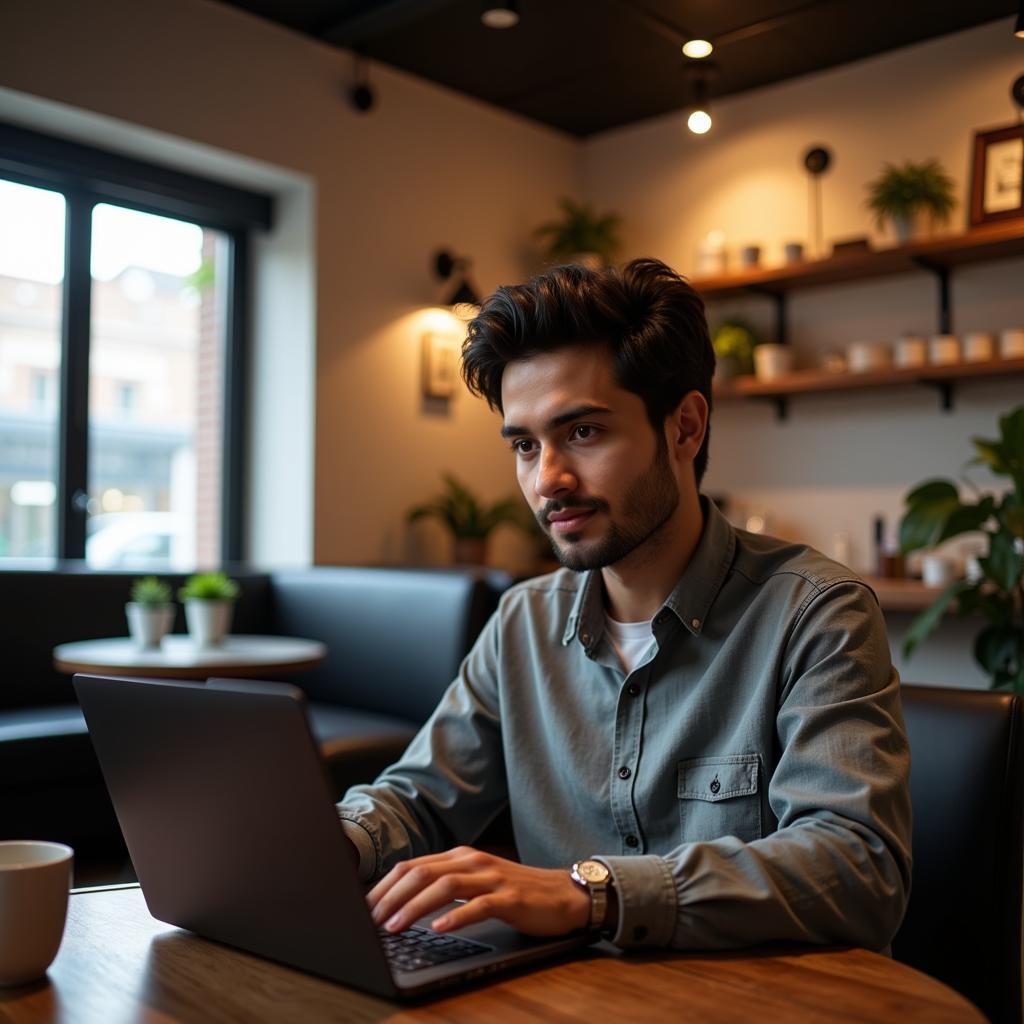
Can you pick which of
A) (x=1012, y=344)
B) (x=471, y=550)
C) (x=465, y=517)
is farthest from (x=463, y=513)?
(x=1012, y=344)

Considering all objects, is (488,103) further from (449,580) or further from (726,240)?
(449,580)

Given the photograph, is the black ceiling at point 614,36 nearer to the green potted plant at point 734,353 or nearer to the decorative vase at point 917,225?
the decorative vase at point 917,225

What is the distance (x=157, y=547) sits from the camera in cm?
429

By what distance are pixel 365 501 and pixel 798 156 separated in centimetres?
231

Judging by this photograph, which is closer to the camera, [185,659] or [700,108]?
[185,659]

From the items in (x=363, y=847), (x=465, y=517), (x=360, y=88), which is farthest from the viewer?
(x=465, y=517)

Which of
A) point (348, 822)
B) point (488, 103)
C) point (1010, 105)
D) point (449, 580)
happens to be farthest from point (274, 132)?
point (348, 822)

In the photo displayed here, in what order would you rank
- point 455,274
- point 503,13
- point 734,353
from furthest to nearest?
point 455,274 < point 734,353 < point 503,13

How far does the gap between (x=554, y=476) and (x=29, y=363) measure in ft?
10.5

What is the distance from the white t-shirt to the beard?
0.31 ft

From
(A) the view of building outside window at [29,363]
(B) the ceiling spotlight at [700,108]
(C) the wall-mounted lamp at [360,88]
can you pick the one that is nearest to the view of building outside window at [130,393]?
(A) the view of building outside window at [29,363]

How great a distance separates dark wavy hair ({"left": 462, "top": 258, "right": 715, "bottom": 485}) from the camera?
4.16 ft

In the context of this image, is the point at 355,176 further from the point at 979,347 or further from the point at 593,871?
the point at 593,871

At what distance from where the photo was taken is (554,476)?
126cm
